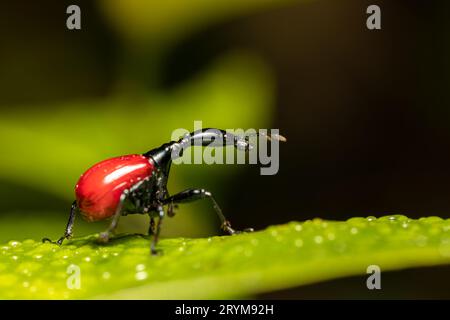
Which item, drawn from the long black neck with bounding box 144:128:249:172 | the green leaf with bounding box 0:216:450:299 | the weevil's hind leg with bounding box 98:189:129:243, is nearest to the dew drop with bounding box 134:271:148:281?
the green leaf with bounding box 0:216:450:299

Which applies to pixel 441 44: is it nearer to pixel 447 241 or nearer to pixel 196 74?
pixel 196 74

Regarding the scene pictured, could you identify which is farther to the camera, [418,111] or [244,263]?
[418,111]

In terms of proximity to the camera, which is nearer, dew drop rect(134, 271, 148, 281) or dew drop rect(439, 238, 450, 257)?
dew drop rect(439, 238, 450, 257)

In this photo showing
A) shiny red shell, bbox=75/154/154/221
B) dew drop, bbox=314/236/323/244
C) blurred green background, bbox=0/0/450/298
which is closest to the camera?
dew drop, bbox=314/236/323/244

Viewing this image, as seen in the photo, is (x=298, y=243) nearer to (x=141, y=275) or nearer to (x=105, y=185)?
(x=141, y=275)

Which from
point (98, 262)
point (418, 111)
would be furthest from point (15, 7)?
point (98, 262)

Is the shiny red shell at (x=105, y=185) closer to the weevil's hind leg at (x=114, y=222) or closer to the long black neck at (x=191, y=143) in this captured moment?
the weevil's hind leg at (x=114, y=222)

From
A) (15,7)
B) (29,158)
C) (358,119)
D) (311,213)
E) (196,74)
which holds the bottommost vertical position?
(311,213)

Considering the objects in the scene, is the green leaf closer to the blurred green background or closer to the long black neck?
the long black neck
